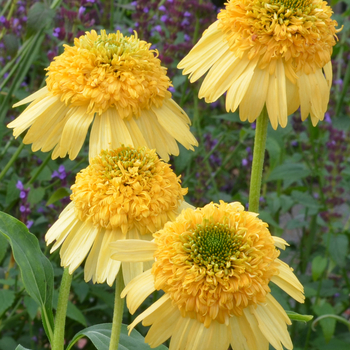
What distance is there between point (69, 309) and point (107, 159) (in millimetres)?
825

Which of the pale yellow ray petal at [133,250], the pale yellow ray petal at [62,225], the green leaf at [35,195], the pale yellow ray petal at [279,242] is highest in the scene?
the pale yellow ray petal at [279,242]

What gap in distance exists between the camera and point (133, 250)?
0.78m

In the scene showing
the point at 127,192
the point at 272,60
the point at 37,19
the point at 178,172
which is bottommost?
the point at 178,172

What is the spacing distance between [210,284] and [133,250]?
121 millimetres

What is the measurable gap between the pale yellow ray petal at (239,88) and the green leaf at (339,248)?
118cm

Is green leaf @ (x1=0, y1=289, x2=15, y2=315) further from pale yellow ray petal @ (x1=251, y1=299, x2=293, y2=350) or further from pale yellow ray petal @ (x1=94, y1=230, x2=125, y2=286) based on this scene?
pale yellow ray petal @ (x1=251, y1=299, x2=293, y2=350)

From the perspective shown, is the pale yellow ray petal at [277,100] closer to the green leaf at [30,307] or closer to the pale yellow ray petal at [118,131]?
the pale yellow ray petal at [118,131]

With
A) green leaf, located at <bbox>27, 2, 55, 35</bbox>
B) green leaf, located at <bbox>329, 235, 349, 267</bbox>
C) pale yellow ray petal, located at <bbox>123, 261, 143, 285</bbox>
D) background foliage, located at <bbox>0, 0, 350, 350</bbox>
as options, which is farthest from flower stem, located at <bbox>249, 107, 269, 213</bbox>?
green leaf, located at <bbox>329, 235, 349, 267</bbox>

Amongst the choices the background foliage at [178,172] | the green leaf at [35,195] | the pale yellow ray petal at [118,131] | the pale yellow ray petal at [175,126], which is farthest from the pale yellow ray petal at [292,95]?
the green leaf at [35,195]

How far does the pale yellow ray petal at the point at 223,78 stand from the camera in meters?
0.96

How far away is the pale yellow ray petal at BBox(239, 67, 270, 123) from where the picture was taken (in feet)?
3.04

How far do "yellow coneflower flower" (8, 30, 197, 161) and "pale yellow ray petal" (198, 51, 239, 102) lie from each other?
10 cm

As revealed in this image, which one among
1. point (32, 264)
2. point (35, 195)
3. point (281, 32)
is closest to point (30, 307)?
point (35, 195)

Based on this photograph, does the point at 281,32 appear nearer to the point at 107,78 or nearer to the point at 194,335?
the point at 107,78
